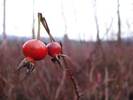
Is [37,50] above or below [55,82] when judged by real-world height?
above

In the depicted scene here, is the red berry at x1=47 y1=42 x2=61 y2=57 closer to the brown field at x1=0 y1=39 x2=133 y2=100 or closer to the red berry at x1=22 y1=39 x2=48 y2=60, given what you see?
the red berry at x1=22 y1=39 x2=48 y2=60

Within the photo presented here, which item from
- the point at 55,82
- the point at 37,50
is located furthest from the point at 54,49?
the point at 55,82

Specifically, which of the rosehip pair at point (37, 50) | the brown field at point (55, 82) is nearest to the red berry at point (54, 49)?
the rosehip pair at point (37, 50)

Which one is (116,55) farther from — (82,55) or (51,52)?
(51,52)

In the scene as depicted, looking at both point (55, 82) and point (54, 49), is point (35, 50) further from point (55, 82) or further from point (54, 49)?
point (55, 82)

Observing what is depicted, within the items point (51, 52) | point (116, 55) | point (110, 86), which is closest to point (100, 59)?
point (116, 55)

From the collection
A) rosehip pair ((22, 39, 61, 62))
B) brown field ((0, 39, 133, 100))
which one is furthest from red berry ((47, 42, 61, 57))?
brown field ((0, 39, 133, 100))
